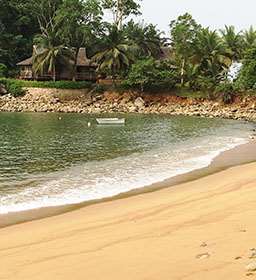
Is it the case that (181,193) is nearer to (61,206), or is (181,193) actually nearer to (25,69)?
(61,206)

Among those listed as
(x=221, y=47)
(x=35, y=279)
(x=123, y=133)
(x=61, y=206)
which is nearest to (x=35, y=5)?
(x=221, y=47)

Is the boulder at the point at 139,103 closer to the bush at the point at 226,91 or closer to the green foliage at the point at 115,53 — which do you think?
the green foliage at the point at 115,53

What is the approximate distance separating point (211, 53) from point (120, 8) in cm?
1813

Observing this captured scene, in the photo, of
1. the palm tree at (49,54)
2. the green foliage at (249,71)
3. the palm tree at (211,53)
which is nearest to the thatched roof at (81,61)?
the palm tree at (49,54)

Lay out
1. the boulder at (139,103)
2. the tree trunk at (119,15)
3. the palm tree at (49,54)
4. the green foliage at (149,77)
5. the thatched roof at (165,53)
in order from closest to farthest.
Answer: the boulder at (139,103)
the green foliage at (149,77)
the palm tree at (49,54)
the tree trunk at (119,15)
the thatched roof at (165,53)

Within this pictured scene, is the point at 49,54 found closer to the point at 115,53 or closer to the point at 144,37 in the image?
the point at 115,53

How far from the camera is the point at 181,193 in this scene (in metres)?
16.0

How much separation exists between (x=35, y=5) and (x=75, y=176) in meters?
64.4

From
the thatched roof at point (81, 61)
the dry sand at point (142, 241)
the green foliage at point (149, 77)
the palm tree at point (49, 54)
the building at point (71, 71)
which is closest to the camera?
the dry sand at point (142, 241)

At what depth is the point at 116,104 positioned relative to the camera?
68.7m

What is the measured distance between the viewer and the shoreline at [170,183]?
44.3 ft

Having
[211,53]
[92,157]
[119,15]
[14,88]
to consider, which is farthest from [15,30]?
[92,157]

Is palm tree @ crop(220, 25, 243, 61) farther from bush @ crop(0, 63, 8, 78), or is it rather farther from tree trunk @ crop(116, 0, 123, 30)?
bush @ crop(0, 63, 8, 78)

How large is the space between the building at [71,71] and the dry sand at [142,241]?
6117 centimetres
